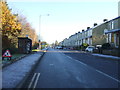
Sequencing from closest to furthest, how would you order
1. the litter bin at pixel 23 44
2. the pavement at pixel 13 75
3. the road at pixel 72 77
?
1. the pavement at pixel 13 75
2. the road at pixel 72 77
3. the litter bin at pixel 23 44

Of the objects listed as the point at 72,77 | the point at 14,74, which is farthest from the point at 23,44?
the point at 72,77

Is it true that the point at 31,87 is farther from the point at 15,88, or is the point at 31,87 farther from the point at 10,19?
the point at 10,19

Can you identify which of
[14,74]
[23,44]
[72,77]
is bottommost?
[72,77]

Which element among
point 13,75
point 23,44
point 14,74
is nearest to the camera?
point 13,75

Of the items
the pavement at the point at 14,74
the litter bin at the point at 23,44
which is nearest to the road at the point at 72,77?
the pavement at the point at 14,74

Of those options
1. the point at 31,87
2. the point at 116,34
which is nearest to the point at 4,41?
the point at 31,87

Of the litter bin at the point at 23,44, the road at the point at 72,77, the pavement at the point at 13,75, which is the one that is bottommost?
the road at the point at 72,77

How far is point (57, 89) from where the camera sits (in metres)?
7.17

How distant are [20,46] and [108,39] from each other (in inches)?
903

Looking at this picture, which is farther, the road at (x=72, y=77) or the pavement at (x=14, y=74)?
the road at (x=72, y=77)

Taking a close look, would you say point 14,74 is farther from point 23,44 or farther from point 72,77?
point 23,44

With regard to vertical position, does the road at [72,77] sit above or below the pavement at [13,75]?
below

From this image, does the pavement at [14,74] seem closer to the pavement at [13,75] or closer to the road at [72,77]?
the pavement at [13,75]

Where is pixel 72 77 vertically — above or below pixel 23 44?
below
